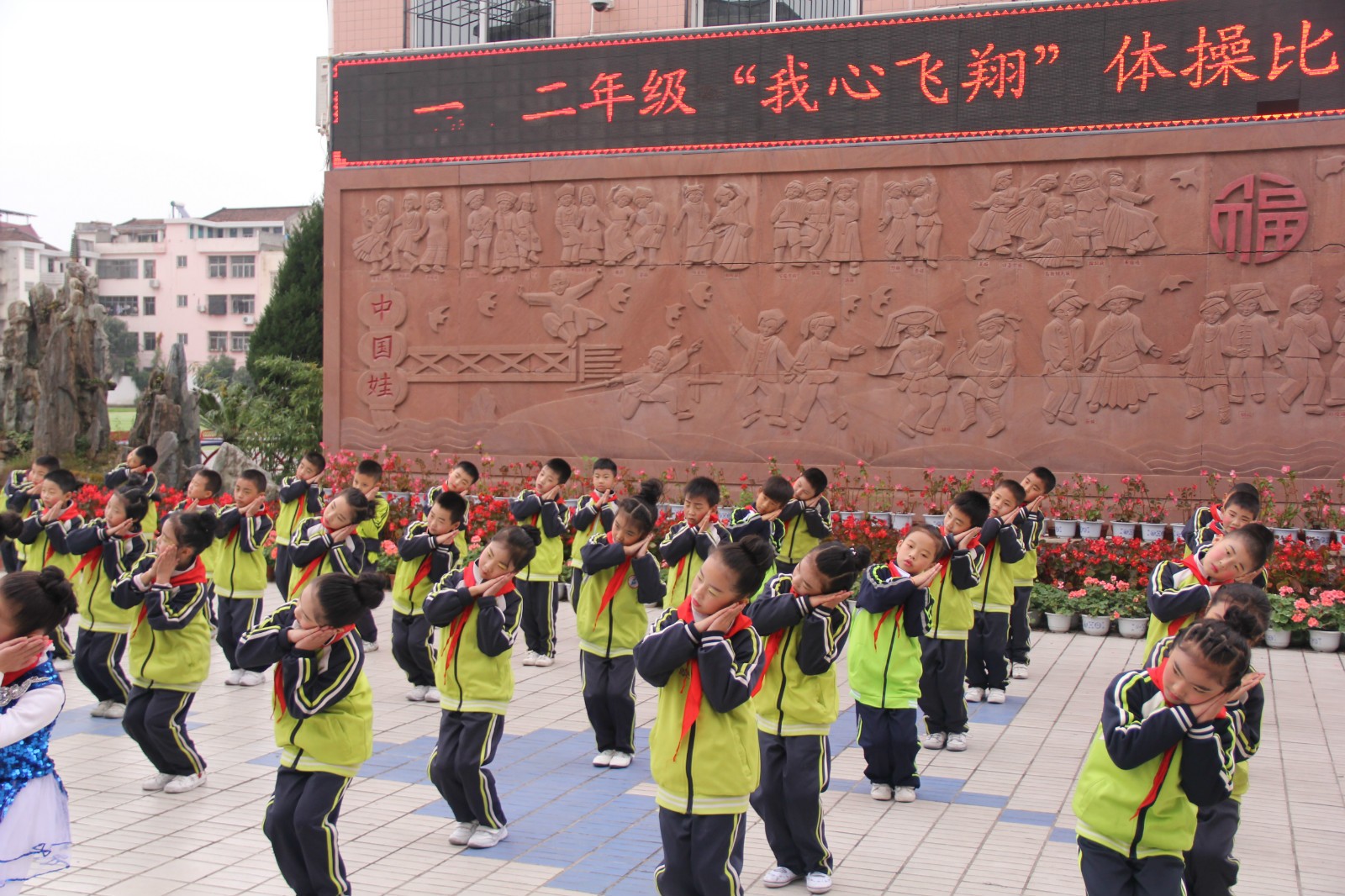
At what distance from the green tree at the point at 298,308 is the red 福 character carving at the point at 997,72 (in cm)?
1230

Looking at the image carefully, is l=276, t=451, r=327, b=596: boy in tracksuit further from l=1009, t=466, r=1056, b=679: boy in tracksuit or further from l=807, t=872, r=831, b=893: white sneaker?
l=807, t=872, r=831, b=893: white sneaker

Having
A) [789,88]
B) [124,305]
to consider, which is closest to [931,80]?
[789,88]

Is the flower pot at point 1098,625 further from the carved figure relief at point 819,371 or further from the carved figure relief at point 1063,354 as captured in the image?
the carved figure relief at point 819,371

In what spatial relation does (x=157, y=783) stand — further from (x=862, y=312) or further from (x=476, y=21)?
(x=476, y=21)

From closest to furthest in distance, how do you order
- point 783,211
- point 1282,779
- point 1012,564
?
1. point 1282,779
2. point 1012,564
3. point 783,211

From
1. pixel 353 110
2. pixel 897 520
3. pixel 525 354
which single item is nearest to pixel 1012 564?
pixel 897 520

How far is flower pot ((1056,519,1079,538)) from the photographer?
11492 millimetres

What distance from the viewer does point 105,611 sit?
7.47 metres

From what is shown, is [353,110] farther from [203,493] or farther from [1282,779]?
[1282,779]

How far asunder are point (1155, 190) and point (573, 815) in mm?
8517

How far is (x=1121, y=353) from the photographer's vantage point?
1171 centimetres

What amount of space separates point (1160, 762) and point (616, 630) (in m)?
3.65

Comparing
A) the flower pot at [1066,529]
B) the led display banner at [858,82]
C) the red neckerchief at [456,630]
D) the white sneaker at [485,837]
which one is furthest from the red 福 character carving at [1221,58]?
the white sneaker at [485,837]

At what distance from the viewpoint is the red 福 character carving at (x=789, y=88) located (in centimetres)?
1280
